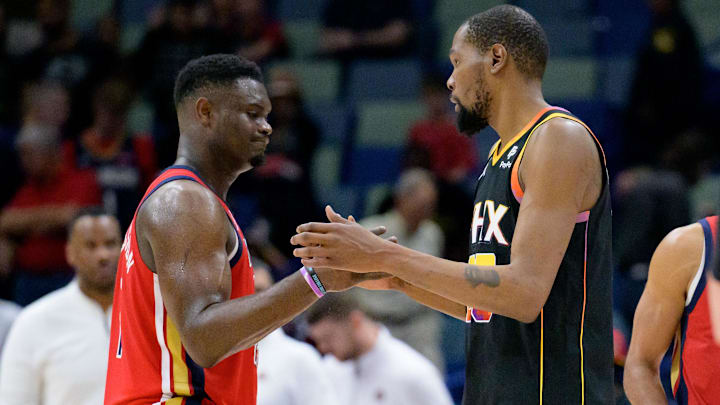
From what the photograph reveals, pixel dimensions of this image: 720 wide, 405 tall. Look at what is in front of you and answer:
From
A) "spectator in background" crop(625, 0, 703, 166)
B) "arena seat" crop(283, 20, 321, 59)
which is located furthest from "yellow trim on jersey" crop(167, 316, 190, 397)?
"arena seat" crop(283, 20, 321, 59)

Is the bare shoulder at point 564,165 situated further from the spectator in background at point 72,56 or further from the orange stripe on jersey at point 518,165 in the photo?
the spectator in background at point 72,56

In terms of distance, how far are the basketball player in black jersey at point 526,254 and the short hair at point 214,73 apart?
2.94ft

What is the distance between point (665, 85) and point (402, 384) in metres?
5.21

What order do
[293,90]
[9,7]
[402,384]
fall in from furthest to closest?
[9,7] → [293,90] → [402,384]

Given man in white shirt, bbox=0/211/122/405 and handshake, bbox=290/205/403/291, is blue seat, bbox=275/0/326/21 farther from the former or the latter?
handshake, bbox=290/205/403/291

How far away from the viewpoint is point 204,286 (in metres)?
3.66

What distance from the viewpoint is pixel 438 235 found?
356 inches

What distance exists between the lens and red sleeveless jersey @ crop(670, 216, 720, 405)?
408 cm

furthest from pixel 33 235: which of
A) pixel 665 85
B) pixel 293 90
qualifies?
pixel 665 85

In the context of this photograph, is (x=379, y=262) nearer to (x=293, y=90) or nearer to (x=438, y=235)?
(x=438, y=235)

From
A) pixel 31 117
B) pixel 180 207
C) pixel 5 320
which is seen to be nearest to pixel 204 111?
pixel 180 207

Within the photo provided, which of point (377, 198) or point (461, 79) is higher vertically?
point (461, 79)

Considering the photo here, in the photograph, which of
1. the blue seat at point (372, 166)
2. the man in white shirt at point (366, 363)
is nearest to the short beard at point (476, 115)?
the man in white shirt at point (366, 363)

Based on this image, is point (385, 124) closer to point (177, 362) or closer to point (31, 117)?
point (31, 117)
